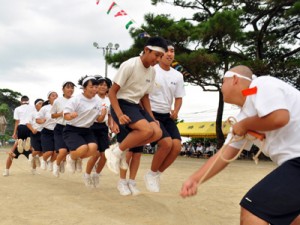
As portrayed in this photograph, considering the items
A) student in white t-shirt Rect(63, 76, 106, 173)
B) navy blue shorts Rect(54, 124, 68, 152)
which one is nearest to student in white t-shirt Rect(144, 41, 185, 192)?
student in white t-shirt Rect(63, 76, 106, 173)

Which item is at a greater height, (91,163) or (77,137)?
(77,137)

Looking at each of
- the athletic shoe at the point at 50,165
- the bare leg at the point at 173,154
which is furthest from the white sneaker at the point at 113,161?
the athletic shoe at the point at 50,165

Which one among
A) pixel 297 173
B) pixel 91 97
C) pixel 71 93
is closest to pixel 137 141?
pixel 91 97

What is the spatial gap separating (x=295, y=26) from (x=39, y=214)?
21.7 m

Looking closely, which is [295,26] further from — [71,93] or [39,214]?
[39,214]

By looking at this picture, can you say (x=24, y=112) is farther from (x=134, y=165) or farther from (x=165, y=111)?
(x=165, y=111)

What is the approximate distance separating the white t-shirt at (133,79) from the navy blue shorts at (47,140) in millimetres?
4917

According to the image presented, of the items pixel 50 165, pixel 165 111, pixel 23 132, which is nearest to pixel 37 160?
pixel 50 165

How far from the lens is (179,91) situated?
650 cm

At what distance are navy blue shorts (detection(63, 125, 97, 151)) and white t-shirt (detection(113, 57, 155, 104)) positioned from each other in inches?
76.7

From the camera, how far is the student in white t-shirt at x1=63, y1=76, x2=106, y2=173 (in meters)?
7.11

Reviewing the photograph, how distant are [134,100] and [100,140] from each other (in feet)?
8.00

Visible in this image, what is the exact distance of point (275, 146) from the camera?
2.67 metres

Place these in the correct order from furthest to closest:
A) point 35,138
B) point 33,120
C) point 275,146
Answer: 1. point 33,120
2. point 35,138
3. point 275,146
